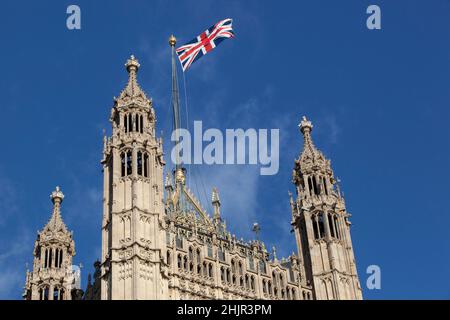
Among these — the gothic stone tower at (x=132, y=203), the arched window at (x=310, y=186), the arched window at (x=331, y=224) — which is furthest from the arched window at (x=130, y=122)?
the arched window at (x=331, y=224)

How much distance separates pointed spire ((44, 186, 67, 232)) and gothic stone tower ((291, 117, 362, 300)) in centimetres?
1666

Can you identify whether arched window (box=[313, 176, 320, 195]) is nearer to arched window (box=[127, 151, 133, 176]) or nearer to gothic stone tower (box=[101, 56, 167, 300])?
gothic stone tower (box=[101, 56, 167, 300])

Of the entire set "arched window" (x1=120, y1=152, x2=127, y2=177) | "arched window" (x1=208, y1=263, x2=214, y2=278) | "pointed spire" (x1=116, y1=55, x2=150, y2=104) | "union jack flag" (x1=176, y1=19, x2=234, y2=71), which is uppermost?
"union jack flag" (x1=176, y1=19, x2=234, y2=71)

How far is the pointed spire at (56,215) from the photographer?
60966 mm

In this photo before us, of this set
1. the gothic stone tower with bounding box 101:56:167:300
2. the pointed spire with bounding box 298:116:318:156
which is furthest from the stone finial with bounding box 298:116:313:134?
the gothic stone tower with bounding box 101:56:167:300

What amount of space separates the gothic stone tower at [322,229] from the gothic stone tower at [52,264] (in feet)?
52.8

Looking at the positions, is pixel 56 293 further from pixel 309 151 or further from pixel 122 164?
pixel 309 151

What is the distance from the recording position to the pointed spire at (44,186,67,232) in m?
61.0

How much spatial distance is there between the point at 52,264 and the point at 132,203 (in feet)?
32.1

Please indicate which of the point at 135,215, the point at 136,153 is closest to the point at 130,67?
the point at 136,153

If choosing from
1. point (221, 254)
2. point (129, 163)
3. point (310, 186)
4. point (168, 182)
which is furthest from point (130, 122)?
point (310, 186)

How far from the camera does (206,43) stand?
63938 millimetres

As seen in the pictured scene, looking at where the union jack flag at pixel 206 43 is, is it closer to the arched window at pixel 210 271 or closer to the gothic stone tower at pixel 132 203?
the gothic stone tower at pixel 132 203
